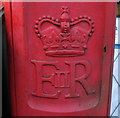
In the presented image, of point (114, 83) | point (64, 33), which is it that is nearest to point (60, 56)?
point (64, 33)

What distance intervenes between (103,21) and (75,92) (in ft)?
1.62

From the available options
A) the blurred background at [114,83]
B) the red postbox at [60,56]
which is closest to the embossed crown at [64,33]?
the red postbox at [60,56]

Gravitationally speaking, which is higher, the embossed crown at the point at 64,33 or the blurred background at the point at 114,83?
the embossed crown at the point at 64,33

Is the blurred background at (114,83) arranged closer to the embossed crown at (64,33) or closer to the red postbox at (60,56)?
the red postbox at (60,56)

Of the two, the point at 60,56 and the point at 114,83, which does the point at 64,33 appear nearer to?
the point at 60,56

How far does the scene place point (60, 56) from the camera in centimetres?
152

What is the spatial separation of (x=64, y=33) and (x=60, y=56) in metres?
0.15

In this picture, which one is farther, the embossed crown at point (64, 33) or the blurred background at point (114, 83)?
the blurred background at point (114, 83)

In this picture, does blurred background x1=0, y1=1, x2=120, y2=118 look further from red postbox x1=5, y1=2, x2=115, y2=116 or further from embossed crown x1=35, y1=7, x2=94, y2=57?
embossed crown x1=35, y1=7, x2=94, y2=57

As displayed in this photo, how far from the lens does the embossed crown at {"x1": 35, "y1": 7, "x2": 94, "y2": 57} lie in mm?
1458

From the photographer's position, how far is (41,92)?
62.4 inches

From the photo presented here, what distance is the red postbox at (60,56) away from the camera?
4.81 feet

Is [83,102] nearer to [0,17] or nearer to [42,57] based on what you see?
[42,57]

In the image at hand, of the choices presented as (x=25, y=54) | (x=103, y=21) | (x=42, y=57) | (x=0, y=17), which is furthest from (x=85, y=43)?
(x=0, y=17)
